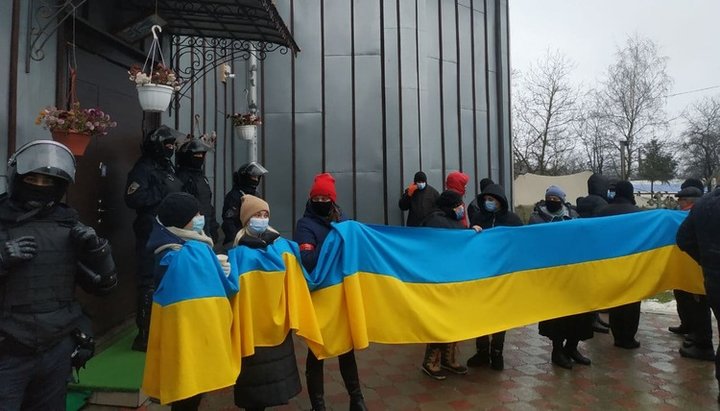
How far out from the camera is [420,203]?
7.85m

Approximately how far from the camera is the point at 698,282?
534cm

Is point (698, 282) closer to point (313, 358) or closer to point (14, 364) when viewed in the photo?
point (313, 358)

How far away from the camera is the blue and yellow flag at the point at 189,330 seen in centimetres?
289

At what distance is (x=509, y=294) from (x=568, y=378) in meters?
1.05

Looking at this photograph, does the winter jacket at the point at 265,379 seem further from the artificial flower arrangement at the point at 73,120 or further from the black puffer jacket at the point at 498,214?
the black puffer jacket at the point at 498,214

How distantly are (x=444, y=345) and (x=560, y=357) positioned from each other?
1258 millimetres

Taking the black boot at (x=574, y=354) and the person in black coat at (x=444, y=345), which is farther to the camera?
the black boot at (x=574, y=354)

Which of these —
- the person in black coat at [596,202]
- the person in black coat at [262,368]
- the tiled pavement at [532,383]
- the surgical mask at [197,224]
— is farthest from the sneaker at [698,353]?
the surgical mask at [197,224]

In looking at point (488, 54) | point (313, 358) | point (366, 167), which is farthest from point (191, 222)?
point (488, 54)

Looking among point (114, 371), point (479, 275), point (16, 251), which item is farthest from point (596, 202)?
point (16, 251)

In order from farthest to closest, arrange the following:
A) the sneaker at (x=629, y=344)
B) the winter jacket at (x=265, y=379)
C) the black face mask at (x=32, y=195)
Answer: the sneaker at (x=629, y=344), the winter jacket at (x=265, y=379), the black face mask at (x=32, y=195)

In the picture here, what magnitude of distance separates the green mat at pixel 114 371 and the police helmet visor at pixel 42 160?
2.12 m

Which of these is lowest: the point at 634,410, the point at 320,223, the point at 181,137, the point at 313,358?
the point at 634,410

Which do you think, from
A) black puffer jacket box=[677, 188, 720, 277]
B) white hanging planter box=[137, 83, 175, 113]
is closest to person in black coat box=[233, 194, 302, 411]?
white hanging planter box=[137, 83, 175, 113]
